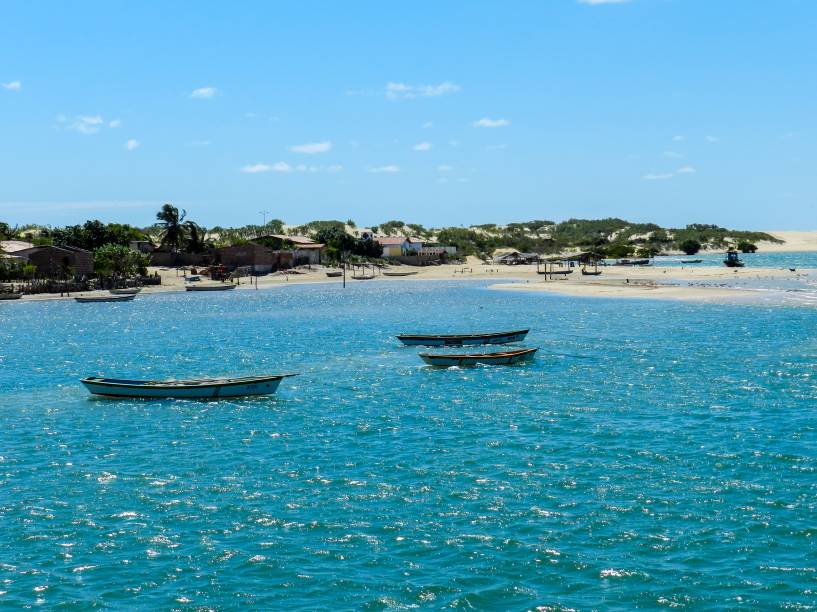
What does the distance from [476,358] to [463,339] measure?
6792mm

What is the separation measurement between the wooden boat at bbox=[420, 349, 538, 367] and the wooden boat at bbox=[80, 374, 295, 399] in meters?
10.4

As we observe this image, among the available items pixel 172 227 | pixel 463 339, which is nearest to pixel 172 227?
pixel 172 227

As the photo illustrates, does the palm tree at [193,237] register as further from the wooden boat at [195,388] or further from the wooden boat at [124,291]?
the wooden boat at [195,388]

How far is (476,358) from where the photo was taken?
43438 mm

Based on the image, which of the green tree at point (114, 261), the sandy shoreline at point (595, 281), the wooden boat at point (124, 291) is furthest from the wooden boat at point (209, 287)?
the wooden boat at point (124, 291)

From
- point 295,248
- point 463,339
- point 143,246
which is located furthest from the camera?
point 295,248

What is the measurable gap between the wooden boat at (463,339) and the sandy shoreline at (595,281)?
36561mm

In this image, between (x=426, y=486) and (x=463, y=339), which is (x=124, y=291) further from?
(x=426, y=486)

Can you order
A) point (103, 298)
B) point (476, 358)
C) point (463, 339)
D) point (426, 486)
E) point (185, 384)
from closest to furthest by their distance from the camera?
point (426, 486), point (185, 384), point (476, 358), point (463, 339), point (103, 298)

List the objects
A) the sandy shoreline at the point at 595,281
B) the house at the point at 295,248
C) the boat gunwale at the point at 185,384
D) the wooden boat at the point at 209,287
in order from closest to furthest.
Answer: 1. the boat gunwale at the point at 185,384
2. the sandy shoreline at the point at 595,281
3. the wooden boat at the point at 209,287
4. the house at the point at 295,248

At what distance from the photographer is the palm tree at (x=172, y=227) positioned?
419 feet

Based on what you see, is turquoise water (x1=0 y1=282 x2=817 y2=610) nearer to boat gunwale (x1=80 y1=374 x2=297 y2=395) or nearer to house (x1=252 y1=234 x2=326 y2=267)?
boat gunwale (x1=80 y1=374 x2=297 y2=395)

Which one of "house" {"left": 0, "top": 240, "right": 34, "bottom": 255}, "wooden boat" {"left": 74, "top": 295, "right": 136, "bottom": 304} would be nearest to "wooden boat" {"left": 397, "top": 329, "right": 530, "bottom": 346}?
"wooden boat" {"left": 74, "top": 295, "right": 136, "bottom": 304}

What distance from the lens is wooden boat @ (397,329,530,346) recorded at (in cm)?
5012
